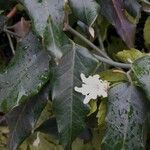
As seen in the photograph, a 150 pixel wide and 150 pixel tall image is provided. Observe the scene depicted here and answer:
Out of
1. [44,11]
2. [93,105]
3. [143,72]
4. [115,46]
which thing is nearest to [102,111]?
[93,105]

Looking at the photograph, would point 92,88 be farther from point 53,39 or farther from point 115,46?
point 115,46

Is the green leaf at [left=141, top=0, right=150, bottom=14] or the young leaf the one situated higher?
the green leaf at [left=141, top=0, right=150, bottom=14]

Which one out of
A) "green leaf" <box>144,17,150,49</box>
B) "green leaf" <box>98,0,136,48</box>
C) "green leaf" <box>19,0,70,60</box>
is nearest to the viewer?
"green leaf" <box>19,0,70,60</box>

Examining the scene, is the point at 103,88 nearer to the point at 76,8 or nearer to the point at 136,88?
the point at 136,88

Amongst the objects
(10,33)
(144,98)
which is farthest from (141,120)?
(10,33)

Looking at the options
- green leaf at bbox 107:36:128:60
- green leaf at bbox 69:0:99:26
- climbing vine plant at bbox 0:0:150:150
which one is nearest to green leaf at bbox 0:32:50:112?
climbing vine plant at bbox 0:0:150:150

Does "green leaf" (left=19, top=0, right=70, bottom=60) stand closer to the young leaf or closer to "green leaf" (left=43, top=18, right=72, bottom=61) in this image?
"green leaf" (left=43, top=18, right=72, bottom=61)
